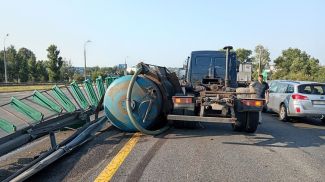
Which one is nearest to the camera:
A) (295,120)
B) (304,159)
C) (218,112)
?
(304,159)

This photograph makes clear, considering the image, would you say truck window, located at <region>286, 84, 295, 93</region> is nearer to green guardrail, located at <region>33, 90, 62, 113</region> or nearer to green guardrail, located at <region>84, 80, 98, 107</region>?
green guardrail, located at <region>84, 80, 98, 107</region>

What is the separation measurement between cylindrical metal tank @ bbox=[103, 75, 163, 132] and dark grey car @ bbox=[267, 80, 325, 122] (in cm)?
606

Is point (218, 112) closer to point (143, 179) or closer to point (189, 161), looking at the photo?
point (189, 161)

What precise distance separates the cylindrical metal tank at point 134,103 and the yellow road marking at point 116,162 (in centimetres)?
75

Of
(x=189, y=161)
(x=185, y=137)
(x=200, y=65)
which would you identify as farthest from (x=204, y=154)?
(x=200, y=65)

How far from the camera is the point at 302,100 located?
12617 millimetres

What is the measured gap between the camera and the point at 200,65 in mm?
12617

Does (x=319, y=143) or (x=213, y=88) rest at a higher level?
(x=213, y=88)

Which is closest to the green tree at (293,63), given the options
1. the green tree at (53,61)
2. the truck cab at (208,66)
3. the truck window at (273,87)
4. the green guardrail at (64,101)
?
the green tree at (53,61)

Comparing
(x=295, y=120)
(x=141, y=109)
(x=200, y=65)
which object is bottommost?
(x=295, y=120)

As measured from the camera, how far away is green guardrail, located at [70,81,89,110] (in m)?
9.90

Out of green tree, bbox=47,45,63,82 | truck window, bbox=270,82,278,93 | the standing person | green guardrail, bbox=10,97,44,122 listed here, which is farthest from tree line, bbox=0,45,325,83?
green guardrail, bbox=10,97,44,122

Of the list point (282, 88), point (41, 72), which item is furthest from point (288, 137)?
point (41, 72)

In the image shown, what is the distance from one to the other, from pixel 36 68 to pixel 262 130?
249 feet
